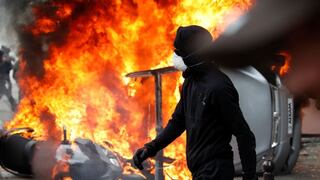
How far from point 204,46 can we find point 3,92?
12.6 meters

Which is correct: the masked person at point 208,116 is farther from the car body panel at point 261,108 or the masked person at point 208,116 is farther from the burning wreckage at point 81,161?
the car body panel at point 261,108

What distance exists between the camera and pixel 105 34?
9.31 m

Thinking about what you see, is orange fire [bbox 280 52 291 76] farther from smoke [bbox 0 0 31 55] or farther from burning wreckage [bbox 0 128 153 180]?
smoke [bbox 0 0 31 55]

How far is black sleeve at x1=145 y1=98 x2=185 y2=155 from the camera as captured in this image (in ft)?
13.2

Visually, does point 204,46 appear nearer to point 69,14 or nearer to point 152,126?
point 152,126

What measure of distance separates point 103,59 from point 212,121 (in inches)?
228

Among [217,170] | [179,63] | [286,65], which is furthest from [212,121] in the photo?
[286,65]

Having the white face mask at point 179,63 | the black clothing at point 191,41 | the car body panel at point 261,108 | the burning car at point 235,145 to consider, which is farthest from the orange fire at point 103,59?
the black clothing at point 191,41

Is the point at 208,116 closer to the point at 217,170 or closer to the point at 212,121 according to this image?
the point at 212,121


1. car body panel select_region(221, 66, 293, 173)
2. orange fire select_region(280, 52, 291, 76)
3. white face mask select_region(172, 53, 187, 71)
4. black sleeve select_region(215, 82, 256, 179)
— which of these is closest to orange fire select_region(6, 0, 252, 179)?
car body panel select_region(221, 66, 293, 173)

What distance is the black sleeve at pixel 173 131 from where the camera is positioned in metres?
4.04

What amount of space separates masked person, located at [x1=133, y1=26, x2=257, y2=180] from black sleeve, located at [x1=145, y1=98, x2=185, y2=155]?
0.13 m

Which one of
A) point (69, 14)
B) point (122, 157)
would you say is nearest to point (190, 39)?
point (122, 157)

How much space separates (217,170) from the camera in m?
3.63
